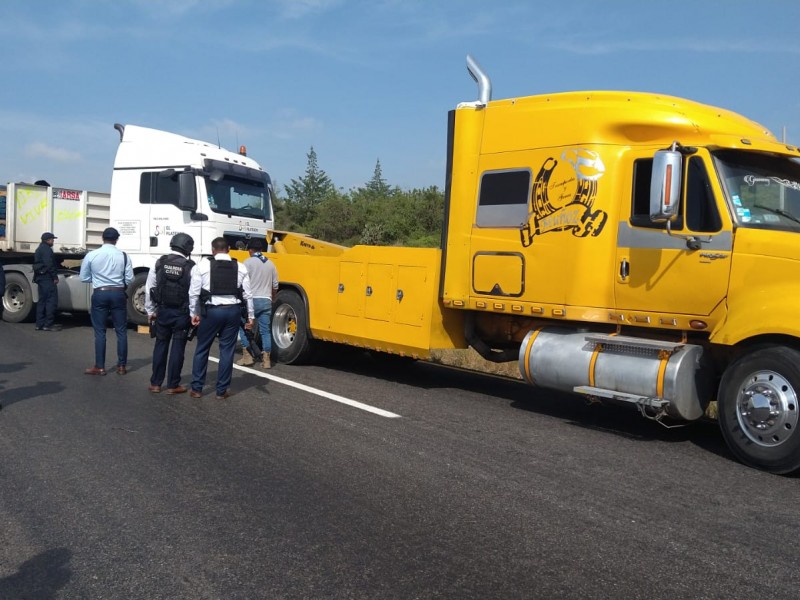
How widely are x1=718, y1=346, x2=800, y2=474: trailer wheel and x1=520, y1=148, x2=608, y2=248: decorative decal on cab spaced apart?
187 centimetres

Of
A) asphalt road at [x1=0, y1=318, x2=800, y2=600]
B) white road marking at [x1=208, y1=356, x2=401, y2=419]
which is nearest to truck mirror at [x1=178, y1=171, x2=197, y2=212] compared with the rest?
white road marking at [x1=208, y1=356, x2=401, y2=419]

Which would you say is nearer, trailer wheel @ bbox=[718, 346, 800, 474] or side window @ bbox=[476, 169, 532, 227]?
trailer wheel @ bbox=[718, 346, 800, 474]

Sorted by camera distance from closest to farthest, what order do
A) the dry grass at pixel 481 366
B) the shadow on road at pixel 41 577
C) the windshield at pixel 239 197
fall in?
the shadow on road at pixel 41 577 < the dry grass at pixel 481 366 < the windshield at pixel 239 197

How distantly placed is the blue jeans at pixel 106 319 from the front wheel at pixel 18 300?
6507 mm

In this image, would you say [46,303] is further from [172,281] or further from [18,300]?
[172,281]

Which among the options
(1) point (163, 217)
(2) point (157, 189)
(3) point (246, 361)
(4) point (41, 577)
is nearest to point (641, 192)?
(4) point (41, 577)

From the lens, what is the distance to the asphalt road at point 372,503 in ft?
12.3

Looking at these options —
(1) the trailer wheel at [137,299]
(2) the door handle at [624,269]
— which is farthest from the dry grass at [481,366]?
(1) the trailer wheel at [137,299]

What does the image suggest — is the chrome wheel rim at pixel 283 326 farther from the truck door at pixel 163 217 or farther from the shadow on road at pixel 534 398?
the truck door at pixel 163 217

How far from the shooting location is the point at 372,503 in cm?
486

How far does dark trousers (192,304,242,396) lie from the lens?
8.09 metres

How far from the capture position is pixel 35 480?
5184mm

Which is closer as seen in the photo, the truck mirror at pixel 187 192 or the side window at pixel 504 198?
the side window at pixel 504 198

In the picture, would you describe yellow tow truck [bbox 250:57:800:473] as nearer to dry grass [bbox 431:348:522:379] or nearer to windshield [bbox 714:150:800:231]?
windshield [bbox 714:150:800:231]
